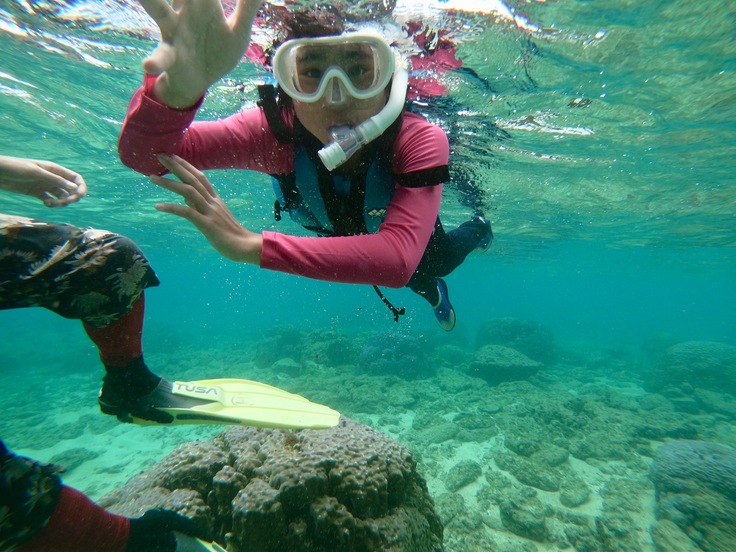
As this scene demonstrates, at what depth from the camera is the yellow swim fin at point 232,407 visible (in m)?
2.70

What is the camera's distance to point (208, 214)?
6.44 ft

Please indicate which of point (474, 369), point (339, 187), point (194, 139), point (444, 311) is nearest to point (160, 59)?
point (194, 139)

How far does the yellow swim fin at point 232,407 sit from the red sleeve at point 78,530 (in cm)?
61

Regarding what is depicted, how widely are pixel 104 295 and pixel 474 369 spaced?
17856mm

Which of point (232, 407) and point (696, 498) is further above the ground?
point (232, 407)

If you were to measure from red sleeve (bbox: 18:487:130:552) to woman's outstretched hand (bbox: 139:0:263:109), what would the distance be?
237 centimetres

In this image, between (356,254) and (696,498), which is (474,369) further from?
(356,254)

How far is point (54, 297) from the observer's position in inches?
76.3

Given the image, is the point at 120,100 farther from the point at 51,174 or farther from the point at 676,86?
the point at 676,86

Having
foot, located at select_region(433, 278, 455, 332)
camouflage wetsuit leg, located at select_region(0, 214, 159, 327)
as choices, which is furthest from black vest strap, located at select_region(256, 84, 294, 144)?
foot, located at select_region(433, 278, 455, 332)

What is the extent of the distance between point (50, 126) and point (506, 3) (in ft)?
46.7

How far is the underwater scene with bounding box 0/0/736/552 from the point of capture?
336cm

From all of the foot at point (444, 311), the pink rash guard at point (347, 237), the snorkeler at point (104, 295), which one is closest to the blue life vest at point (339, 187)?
the pink rash guard at point (347, 237)

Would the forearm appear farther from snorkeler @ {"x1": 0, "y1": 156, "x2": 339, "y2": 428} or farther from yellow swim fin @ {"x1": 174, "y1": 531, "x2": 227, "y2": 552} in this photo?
yellow swim fin @ {"x1": 174, "y1": 531, "x2": 227, "y2": 552}
